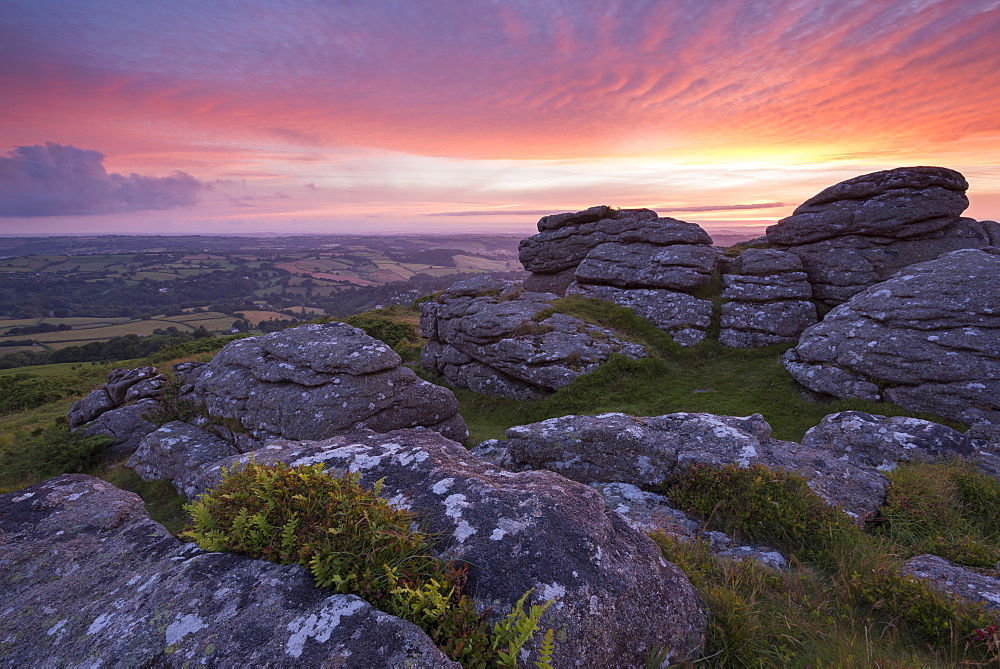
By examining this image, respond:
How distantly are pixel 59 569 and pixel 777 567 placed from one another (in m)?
8.85

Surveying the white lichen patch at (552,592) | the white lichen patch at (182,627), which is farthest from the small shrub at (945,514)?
the white lichen patch at (182,627)

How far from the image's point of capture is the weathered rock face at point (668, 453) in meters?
7.67

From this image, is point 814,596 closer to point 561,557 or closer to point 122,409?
point 561,557

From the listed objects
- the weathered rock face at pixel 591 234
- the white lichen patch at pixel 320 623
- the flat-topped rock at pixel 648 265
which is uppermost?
the weathered rock face at pixel 591 234

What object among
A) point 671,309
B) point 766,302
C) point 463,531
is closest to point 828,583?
point 463,531

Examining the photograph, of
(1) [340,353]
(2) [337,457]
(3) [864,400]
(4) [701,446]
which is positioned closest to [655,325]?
(3) [864,400]

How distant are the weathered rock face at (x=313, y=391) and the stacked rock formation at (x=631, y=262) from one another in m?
15.4

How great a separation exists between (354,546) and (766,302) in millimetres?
25396

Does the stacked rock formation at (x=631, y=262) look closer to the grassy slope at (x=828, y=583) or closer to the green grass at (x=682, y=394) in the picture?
the green grass at (x=682, y=394)

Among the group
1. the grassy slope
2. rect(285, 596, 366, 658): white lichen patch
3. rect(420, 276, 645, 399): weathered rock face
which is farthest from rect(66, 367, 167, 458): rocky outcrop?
rect(285, 596, 366, 658): white lichen patch

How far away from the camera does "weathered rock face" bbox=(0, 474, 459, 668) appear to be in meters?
2.94

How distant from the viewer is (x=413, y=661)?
2.87m

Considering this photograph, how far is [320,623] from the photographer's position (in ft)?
10.2

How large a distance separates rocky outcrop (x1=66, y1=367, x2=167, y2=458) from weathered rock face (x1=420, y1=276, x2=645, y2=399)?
12.7 m
